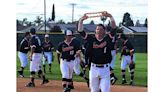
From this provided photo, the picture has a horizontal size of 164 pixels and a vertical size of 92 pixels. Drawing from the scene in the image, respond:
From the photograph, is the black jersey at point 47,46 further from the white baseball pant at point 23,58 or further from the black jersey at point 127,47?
the black jersey at point 127,47

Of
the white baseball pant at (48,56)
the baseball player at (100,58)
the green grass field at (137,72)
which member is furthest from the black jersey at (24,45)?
the baseball player at (100,58)

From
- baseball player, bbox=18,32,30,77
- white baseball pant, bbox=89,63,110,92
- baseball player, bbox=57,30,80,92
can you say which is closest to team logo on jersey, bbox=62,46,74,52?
baseball player, bbox=57,30,80,92

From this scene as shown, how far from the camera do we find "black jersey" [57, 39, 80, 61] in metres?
5.50

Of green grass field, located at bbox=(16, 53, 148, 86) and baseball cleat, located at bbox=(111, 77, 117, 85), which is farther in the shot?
baseball cleat, located at bbox=(111, 77, 117, 85)

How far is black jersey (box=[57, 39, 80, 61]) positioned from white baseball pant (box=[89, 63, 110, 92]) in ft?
1.00

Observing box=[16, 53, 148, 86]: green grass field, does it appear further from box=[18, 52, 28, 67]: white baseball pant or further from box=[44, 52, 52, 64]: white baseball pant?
box=[18, 52, 28, 67]: white baseball pant

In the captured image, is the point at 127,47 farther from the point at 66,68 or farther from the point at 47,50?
the point at 47,50

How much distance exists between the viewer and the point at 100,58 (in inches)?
208

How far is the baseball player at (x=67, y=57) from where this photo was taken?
5.50 meters

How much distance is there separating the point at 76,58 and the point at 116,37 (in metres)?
0.52

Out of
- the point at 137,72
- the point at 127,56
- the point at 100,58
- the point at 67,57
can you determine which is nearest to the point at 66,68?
the point at 67,57

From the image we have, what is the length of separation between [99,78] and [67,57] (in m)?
0.47

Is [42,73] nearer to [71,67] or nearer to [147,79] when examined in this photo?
[71,67]
